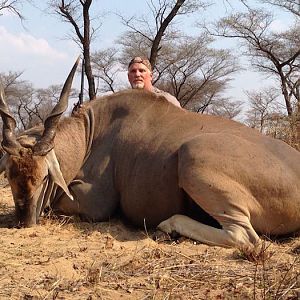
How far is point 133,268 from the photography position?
2.51 m

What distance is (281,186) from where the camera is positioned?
3.26 meters

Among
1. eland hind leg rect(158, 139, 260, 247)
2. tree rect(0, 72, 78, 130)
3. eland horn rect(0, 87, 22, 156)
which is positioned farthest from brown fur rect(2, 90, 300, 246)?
tree rect(0, 72, 78, 130)

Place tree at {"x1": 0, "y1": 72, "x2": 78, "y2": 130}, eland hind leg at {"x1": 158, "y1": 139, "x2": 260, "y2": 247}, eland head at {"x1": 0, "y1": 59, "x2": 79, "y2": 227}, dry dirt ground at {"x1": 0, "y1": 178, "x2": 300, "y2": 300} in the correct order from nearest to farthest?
dry dirt ground at {"x1": 0, "y1": 178, "x2": 300, "y2": 300}
eland hind leg at {"x1": 158, "y1": 139, "x2": 260, "y2": 247}
eland head at {"x1": 0, "y1": 59, "x2": 79, "y2": 227}
tree at {"x1": 0, "y1": 72, "x2": 78, "y2": 130}

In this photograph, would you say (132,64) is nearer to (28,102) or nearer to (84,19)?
(84,19)

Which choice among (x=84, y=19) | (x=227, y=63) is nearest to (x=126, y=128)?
(x=84, y=19)

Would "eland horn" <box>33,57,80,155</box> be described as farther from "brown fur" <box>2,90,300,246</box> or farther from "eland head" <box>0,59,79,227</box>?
"brown fur" <box>2,90,300,246</box>

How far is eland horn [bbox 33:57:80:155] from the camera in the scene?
12.0ft

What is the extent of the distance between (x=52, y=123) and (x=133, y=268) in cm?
160

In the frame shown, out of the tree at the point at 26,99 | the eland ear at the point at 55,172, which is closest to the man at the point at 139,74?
the eland ear at the point at 55,172

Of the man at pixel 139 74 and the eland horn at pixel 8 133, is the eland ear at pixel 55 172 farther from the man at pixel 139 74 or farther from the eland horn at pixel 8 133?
the man at pixel 139 74

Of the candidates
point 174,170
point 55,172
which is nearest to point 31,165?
point 55,172

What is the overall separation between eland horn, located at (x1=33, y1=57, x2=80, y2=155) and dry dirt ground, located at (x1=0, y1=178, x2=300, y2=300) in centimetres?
58

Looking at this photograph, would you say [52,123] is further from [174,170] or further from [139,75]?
[139,75]

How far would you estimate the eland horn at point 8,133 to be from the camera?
358 cm
